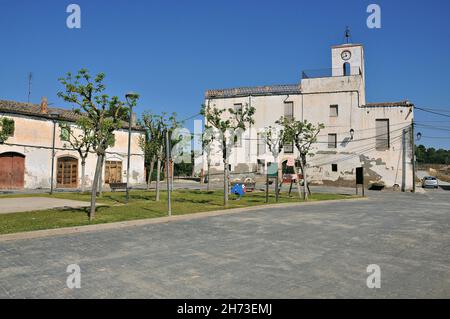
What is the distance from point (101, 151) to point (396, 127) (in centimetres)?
Answer: 2947

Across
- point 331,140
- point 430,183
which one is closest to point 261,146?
point 331,140

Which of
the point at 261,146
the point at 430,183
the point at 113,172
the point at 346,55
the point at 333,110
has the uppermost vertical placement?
the point at 346,55

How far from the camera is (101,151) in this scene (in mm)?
11836

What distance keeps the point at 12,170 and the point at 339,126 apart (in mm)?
29504

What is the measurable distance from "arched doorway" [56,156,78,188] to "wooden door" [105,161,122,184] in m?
3.36

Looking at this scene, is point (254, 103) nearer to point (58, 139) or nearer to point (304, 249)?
point (58, 139)

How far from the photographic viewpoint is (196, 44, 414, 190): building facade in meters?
33.0

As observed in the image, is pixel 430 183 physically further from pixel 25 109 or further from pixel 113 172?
pixel 25 109

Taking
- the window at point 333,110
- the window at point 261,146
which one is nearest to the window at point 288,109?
the window at point 261,146

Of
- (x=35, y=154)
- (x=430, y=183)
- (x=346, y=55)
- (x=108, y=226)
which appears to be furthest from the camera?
(x=430, y=183)

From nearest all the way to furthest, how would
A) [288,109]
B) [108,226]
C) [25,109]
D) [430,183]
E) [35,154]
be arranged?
[108,226] → [35,154] → [25,109] → [288,109] → [430,183]

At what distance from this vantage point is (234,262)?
243 inches

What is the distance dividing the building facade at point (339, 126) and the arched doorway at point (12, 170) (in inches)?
729

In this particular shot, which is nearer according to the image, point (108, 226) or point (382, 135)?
point (108, 226)
